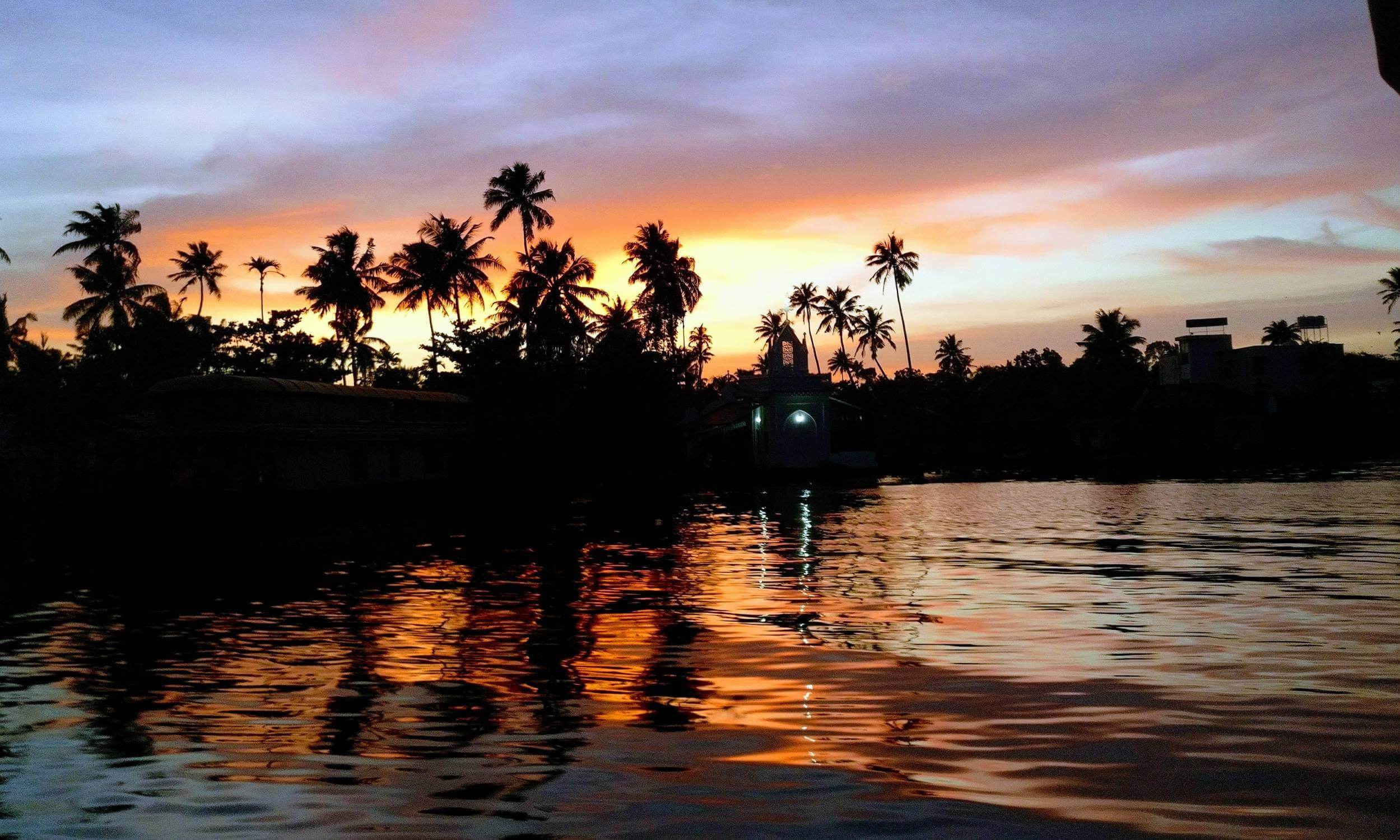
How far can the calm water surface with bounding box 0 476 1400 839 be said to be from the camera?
21.2 feet

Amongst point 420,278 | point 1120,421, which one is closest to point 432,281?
point 420,278

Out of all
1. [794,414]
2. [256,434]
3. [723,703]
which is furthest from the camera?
[794,414]

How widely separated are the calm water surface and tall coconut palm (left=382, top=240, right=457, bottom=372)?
157ft

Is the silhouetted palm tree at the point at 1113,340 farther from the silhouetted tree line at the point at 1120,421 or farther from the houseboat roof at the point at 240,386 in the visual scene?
the houseboat roof at the point at 240,386

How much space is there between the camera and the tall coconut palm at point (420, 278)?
67188mm

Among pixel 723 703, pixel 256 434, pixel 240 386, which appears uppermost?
pixel 240 386

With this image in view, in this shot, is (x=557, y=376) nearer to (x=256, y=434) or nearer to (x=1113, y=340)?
(x=256, y=434)

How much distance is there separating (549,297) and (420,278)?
26.6 feet

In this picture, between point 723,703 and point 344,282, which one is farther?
point 344,282

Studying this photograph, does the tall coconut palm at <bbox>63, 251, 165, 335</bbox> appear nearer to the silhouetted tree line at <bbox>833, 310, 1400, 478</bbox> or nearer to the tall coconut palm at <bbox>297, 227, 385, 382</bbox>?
the tall coconut palm at <bbox>297, 227, 385, 382</bbox>

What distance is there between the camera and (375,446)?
51344 millimetres

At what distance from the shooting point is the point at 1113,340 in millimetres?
96375

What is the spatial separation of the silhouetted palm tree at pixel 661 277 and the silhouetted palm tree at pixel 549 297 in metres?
8.01

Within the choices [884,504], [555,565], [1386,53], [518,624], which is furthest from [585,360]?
[1386,53]
